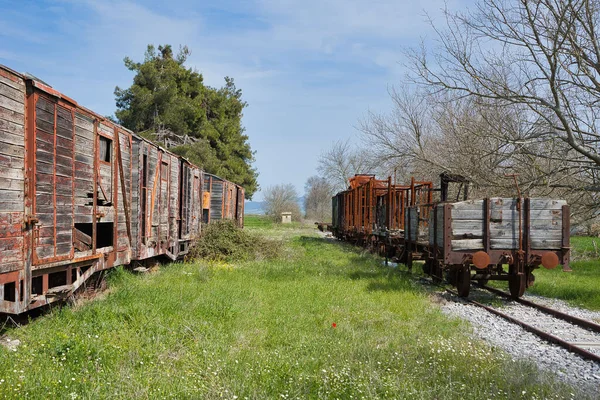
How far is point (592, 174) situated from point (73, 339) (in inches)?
443

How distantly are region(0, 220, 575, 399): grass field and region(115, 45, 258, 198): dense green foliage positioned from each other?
28079mm

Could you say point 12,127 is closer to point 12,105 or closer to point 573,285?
point 12,105

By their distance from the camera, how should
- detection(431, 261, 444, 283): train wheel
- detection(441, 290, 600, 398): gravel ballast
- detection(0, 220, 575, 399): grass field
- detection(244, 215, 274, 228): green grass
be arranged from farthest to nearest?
1. detection(244, 215, 274, 228): green grass
2. detection(431, 261, 444, 283): train wheel
3. detection(441, 290, 600, 398): gravel ballast
4. detection(0, 220, 575, 399): grass field

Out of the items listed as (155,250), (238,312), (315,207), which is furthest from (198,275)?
(315,207)

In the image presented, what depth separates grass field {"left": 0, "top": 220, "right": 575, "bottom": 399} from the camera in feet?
14.6

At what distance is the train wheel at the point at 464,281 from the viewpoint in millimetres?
10029

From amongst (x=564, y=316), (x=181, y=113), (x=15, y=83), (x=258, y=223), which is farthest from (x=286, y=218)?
(x=15, y=83)

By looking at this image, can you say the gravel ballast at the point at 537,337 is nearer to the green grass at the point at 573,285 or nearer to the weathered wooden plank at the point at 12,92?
the green grass at the point at 573,285

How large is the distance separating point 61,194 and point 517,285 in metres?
8.52

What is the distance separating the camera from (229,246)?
1542cm

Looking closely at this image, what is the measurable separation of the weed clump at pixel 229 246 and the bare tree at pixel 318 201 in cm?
5905

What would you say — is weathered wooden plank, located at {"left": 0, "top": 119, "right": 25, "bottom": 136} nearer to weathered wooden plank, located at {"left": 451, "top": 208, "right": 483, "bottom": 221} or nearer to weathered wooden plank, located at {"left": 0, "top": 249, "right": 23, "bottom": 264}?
weathered wooden plank, located at {"left": 0, "top": 249, "right": 23, "bottom": 264}

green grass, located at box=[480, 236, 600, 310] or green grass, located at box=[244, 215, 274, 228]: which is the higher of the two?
green grass, located at box=[244, 215, 274, 228]

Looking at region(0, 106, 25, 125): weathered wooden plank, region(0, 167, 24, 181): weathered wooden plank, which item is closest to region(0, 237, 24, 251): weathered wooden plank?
region(0, 167, 24, 181): weathered wooden plank
